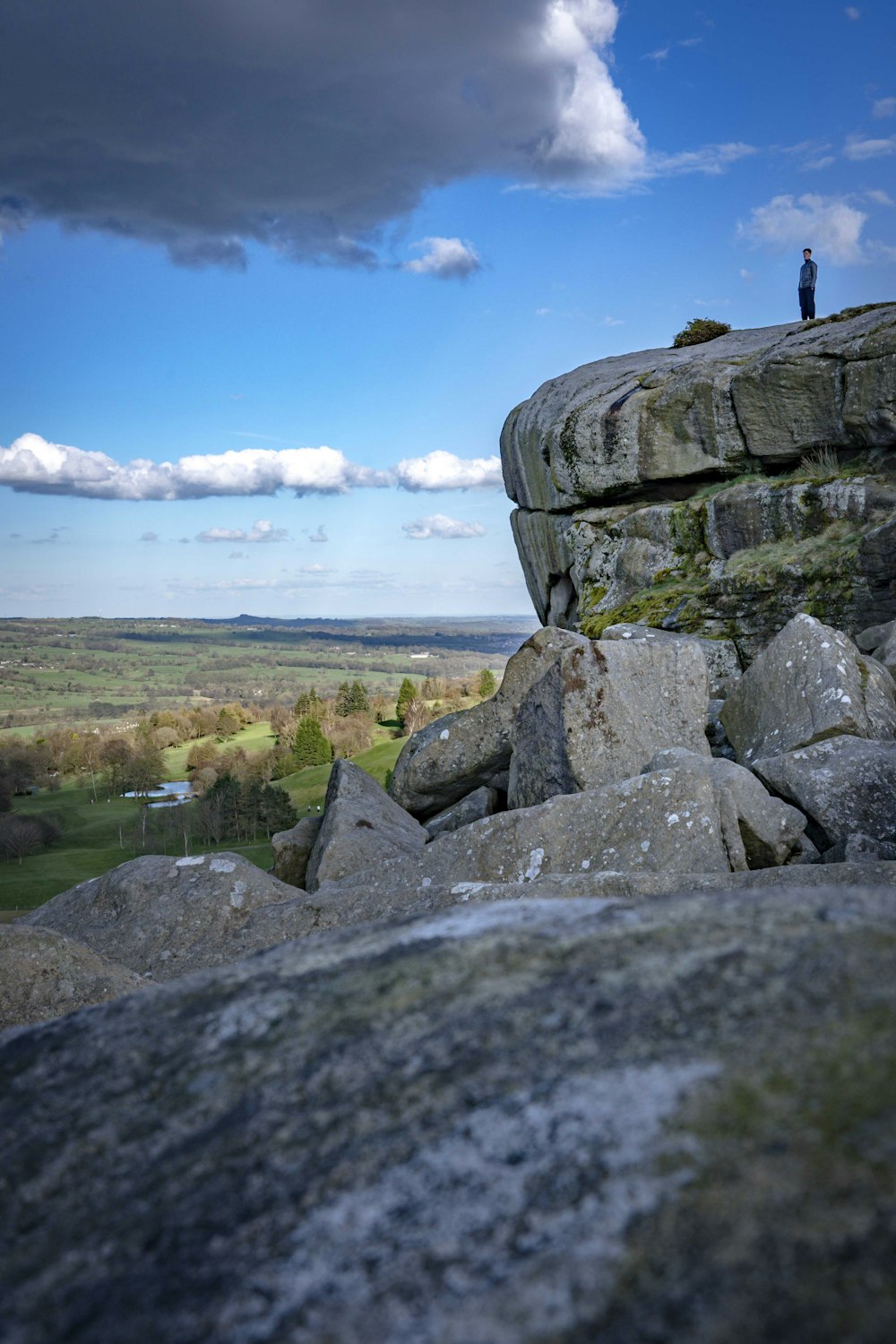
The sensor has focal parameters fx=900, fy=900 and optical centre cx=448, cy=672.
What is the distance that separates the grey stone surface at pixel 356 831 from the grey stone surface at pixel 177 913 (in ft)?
9.62

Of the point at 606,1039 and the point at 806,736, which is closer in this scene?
the point at 606,1039

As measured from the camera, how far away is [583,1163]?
1872 mm

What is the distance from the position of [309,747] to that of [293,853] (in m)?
52.2

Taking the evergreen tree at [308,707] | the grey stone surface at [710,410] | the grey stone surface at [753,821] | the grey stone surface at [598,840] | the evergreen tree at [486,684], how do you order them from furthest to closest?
the evergreen tree at [486,684] < the evergreen tree at [308,707] < the grey stone surface at [710,410] < the grey stone surface at [753,821] < the grey stone surface at [598,840]

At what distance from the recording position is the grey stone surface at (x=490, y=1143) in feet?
5.25

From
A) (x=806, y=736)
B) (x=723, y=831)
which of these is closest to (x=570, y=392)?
(x=806, y=736)

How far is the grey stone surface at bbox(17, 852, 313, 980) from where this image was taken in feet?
30.3

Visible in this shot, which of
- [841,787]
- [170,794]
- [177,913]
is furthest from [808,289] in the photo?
[170,794]

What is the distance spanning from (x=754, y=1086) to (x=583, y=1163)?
1.38 feet

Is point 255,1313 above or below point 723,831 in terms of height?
above

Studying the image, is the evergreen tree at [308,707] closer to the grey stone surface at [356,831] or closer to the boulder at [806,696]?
the grey stone surface at [356,831]

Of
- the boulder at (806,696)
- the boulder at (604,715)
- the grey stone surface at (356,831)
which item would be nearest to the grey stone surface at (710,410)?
the boulder at (806,696)

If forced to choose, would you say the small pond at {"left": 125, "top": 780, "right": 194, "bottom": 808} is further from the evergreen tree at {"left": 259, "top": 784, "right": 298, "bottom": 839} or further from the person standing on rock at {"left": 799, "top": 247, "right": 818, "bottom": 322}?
the person standing on rock at {"left": 799, "top": 247, "right": 818, "bottom": 322}

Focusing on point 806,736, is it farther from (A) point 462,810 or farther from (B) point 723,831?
(A) point 462,810
